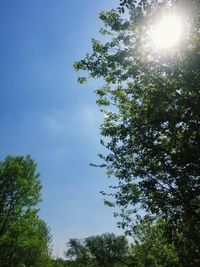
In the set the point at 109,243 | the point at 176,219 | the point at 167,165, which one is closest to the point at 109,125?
the point at 167,165

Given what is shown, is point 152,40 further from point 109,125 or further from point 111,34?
point 109,125

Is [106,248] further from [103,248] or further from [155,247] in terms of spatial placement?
[155,247]

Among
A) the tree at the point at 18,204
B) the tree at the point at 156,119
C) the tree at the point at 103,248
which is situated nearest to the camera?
the tree at the point at 156,119

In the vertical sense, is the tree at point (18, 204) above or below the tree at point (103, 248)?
below

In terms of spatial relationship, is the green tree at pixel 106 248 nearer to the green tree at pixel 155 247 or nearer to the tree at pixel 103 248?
the tree at pixel 103 248

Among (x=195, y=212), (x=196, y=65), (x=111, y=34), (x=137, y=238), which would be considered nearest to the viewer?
(x=196, y=65)

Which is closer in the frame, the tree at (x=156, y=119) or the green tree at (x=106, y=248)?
the tree at (x=156, y=119)

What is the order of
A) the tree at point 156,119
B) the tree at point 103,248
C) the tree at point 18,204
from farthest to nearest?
the tree at point 103,248 < the tree at point 18,204 < the tree at point 156,119

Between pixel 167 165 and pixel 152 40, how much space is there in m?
5.14

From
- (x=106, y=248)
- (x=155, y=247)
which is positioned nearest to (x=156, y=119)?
(x=155, y=247)

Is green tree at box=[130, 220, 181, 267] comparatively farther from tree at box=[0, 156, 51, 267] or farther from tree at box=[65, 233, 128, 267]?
tree at box=[65, 233, 128, 267]

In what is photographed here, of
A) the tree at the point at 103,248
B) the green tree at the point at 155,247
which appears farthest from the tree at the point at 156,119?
the tree at the point at 103,248

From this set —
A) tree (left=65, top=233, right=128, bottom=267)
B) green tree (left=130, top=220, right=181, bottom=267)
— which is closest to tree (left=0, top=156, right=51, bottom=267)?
green tree (left=130, top=220, right=181, bottom=267)

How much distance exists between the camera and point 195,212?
49.3 ft
